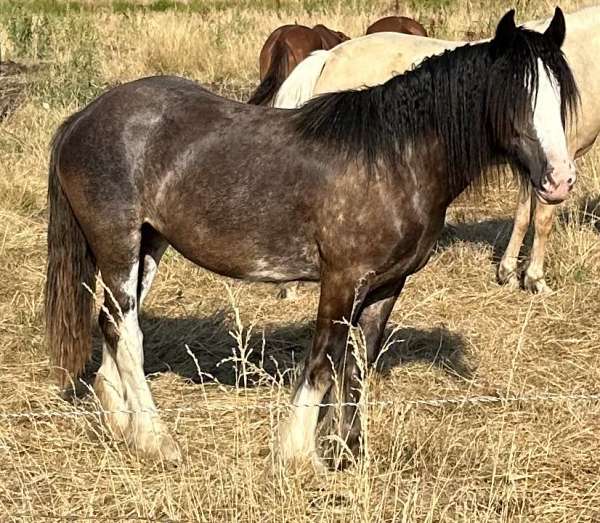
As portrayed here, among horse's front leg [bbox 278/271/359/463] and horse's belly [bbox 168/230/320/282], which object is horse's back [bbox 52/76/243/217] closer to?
horse's belly [bbox 168/230/320/282]

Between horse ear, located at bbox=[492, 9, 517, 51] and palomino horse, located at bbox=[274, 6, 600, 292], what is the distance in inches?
118

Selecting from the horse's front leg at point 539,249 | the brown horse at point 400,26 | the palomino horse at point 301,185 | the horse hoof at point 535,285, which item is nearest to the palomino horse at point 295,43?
the brown horse at point 400,26

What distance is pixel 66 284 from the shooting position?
4145 mm

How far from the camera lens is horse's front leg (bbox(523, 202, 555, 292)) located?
6500 millimetres

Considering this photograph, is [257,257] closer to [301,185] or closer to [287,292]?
[301,185]

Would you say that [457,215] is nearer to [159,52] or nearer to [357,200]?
[357,200]

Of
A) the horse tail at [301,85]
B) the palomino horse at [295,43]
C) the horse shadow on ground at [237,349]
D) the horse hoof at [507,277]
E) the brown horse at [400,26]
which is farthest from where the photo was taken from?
the brown horse at [400,26]

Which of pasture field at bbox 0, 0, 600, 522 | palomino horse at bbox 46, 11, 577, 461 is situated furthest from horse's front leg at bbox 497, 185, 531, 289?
palomino horse at bbox 46, 11, 577, 461

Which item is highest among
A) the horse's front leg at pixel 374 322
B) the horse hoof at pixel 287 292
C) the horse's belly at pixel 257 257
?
the horse's belly at pixel 257 257

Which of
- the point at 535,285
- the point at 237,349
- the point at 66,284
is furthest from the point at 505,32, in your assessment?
the point at 535,285

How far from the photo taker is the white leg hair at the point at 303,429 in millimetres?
3689

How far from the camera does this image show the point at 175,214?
3875mm

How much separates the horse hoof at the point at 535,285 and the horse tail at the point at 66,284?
3.42 m

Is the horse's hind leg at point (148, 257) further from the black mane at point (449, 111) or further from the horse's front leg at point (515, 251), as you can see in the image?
the horse's front leg at point (515, 251)
